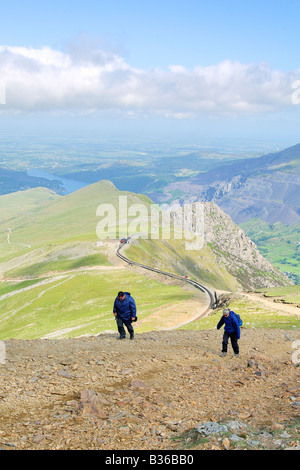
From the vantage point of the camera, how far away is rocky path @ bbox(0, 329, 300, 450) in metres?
12.4

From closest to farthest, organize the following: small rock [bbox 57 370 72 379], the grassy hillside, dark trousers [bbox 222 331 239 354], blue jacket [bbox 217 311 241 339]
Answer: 1. small rock [bbox 57 370 72 379]
2. blue jacket [bbox 217 311 241 339]
3. dark trousers [bbox 222 331 239 354]
4. the grassy hillside

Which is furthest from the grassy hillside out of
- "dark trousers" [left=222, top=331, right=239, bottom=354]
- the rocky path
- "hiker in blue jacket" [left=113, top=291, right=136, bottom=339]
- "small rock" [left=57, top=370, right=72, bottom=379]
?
"small rock" [left=57, top=370, right=72, bottom=379]

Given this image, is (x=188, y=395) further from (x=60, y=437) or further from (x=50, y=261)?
(x=50, y=261)

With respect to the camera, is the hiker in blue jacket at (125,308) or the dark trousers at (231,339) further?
the hiker in blue jacket at (125,308)

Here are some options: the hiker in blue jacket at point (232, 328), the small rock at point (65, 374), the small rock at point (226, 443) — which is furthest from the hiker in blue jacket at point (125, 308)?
the small rock at point (226, 443)

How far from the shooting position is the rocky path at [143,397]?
1242 cm

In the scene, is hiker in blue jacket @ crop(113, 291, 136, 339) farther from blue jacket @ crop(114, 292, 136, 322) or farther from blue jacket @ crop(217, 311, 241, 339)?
blue jacket @ crop(217, 311, 241, 339)

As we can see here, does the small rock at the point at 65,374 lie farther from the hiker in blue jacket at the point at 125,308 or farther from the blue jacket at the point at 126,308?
the blue jacket at the point at 126,308

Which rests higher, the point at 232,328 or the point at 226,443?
the point at 226,443

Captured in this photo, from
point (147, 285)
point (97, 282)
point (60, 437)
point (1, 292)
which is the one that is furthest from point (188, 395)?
point (1, 292)

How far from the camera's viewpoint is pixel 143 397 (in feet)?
54.5

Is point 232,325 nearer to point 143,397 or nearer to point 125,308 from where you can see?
point 125,308

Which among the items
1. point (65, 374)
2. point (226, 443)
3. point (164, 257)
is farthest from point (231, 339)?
point (164, 257)

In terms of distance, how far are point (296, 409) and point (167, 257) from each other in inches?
6281
